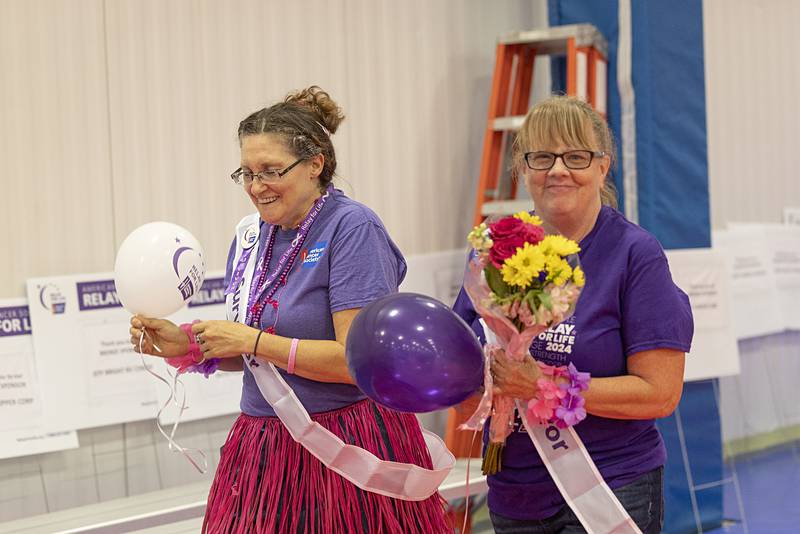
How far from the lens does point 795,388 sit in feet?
18.9

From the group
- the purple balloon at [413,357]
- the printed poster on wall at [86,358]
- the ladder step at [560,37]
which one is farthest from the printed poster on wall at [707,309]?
the purple balloon at [413,357]

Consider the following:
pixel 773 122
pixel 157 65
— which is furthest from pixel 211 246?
pixel 773 122

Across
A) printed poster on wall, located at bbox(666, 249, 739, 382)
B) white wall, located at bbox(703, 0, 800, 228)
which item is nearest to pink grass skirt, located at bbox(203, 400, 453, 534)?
printed poster on wall, located at bbox(666, 249, 739, 382)

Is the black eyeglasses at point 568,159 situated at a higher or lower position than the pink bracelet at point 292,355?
higher

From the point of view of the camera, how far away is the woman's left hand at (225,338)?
1.88 metres

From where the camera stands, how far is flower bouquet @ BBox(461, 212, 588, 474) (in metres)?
1.56

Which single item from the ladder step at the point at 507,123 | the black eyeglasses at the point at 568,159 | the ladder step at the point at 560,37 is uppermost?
the ladder step at the point at 560,37

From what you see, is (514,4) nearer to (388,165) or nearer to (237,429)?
(388,165)

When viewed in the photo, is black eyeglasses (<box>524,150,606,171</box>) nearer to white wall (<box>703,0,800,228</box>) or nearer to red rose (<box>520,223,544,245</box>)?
red rose (<box>520,223,544,245</box>)

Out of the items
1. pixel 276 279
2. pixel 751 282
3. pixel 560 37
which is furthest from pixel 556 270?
pixel 751 282

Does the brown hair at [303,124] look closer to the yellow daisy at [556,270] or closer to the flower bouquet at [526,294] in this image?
the flower bouquet at [526,294]

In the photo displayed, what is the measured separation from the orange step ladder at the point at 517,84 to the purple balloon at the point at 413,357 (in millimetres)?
2253

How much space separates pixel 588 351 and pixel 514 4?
9.86ft

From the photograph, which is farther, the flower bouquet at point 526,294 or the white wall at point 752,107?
the white wall at point 752,107
